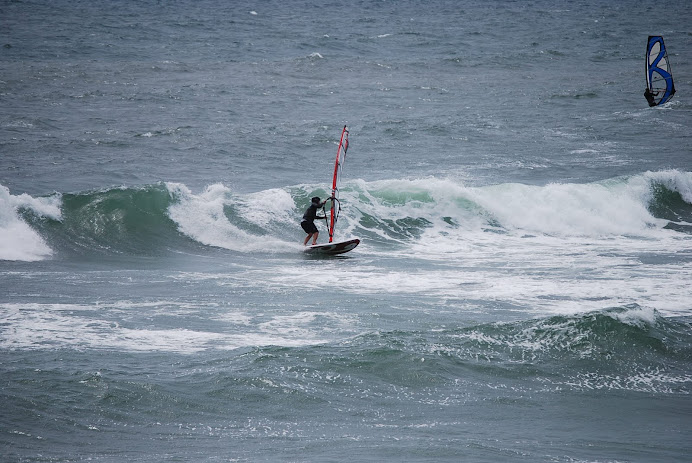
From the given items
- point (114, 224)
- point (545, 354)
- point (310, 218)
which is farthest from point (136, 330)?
point (114, 224)

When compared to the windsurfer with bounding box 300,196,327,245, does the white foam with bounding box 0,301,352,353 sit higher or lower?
lower

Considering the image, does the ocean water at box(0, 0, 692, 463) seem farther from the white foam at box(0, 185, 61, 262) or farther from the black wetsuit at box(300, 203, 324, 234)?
the black wetsuit at box(300, 203, 324, 234)

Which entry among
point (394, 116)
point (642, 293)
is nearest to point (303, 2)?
point (394, 116)

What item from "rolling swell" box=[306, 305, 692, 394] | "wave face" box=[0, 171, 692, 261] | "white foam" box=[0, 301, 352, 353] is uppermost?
"wave face" box=[0, 171, 692, 261]

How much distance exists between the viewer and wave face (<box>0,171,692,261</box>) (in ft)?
49.5

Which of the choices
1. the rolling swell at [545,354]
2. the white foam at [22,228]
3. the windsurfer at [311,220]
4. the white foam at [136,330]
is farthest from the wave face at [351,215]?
the rolling swell at [545,354]

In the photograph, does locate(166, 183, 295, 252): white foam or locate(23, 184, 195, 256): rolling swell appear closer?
locate(23, 184, 195, 256): rolling swell

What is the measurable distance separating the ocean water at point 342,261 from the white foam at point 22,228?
57 millimetres

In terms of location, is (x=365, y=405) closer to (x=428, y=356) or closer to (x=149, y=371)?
(x=428, y=356)

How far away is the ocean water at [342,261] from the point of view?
718 centimetres

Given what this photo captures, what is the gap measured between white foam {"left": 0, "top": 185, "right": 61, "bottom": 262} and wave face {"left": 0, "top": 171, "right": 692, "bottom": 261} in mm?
17

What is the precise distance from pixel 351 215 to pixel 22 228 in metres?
6.30

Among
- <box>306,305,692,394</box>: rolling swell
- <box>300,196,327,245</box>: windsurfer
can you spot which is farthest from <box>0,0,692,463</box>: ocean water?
<box>300,196,327,245</box>: windsurfer

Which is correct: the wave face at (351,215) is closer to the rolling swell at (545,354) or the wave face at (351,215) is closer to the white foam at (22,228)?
the white foam at (22,228)
